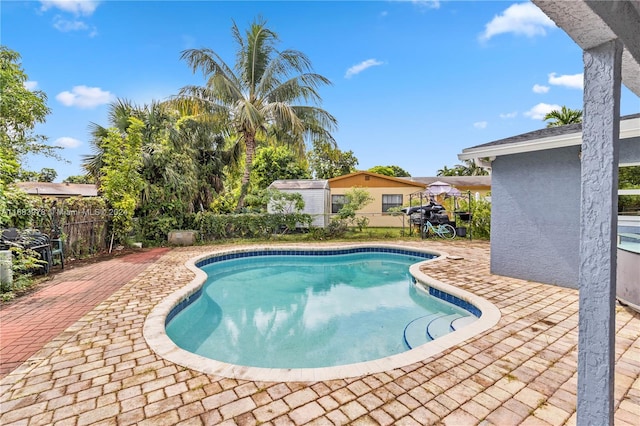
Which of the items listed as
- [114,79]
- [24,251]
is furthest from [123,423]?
[114,79]

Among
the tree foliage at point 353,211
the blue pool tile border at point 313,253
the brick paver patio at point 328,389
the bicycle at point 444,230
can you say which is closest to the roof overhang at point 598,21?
the brick paver patio at point 328,389

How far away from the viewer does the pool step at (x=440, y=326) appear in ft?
13.9

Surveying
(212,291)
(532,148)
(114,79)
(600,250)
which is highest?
(114,79)

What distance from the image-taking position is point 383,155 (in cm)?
3631

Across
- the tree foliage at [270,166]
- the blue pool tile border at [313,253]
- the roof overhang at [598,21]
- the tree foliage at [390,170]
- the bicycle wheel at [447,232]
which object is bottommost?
the blue pool tile border at [313,253]

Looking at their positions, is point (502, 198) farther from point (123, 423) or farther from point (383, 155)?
point (383, 155)

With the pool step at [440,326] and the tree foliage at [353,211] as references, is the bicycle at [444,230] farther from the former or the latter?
the pool step at [440,326]

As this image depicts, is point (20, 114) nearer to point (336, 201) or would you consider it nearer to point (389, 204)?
point (336, 201)

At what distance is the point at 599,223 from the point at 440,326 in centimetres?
360

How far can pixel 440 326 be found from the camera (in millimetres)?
4484

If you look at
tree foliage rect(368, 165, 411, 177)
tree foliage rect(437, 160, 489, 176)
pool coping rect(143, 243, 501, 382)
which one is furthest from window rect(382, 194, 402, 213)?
tree foliage rect(437, 160, 489, 176)

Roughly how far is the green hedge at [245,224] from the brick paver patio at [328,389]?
8.67 metres

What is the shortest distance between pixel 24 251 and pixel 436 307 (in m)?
8.03

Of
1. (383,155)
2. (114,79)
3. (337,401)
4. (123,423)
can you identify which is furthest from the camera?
(383,155)
